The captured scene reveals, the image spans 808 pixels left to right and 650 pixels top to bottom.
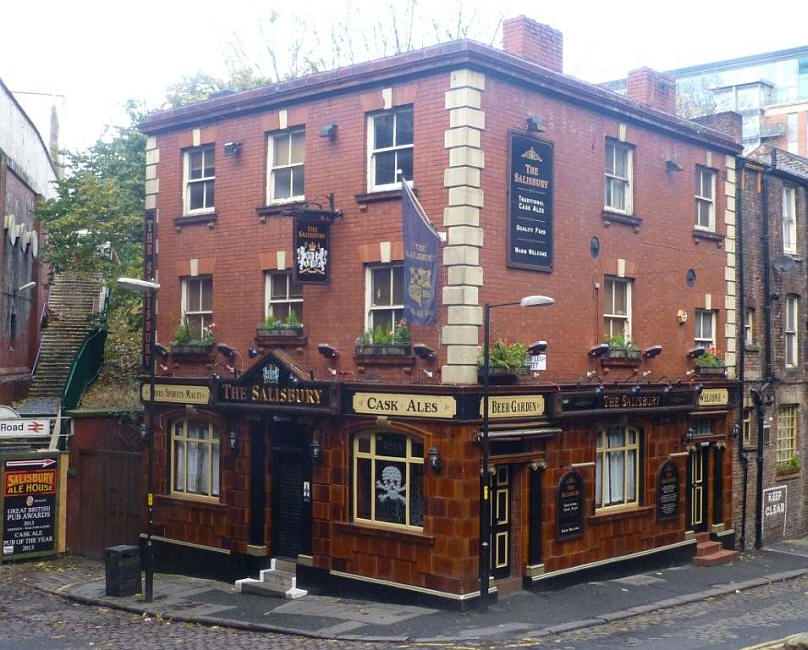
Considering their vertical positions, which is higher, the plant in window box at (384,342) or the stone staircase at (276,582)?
the plant in window box at (384,342)

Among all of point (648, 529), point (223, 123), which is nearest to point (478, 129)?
point (223, 123)

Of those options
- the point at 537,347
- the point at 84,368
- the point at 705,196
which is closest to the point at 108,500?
the point at 84,368

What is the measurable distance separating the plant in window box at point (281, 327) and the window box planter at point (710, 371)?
32.8 feet

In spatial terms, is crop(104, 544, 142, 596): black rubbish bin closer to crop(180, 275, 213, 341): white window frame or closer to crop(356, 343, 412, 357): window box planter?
crop(180, 275, 213, 341): white window frame

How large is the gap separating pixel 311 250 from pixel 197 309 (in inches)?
182

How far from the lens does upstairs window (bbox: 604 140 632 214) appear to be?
894 inches

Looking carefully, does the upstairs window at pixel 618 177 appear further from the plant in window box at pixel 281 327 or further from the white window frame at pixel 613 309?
the plant in window box at pixel 281 327

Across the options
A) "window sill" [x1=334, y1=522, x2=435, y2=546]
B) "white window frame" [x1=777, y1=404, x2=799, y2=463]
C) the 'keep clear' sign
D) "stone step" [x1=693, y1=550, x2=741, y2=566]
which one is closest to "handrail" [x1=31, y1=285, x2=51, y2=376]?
"window sill" [x1=334, y1=522, x2=435, y2=546]

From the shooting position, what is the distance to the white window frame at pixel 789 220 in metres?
28.9

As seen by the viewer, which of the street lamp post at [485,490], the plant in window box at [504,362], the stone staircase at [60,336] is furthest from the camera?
the stone staircase at [60,336]

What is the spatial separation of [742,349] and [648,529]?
6.02 m

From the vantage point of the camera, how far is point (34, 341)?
126ft

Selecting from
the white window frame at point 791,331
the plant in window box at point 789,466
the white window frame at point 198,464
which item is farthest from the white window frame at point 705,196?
the white window frame at point 198,464

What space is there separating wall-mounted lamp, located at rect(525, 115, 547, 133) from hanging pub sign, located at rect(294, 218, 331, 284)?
4.43 m
